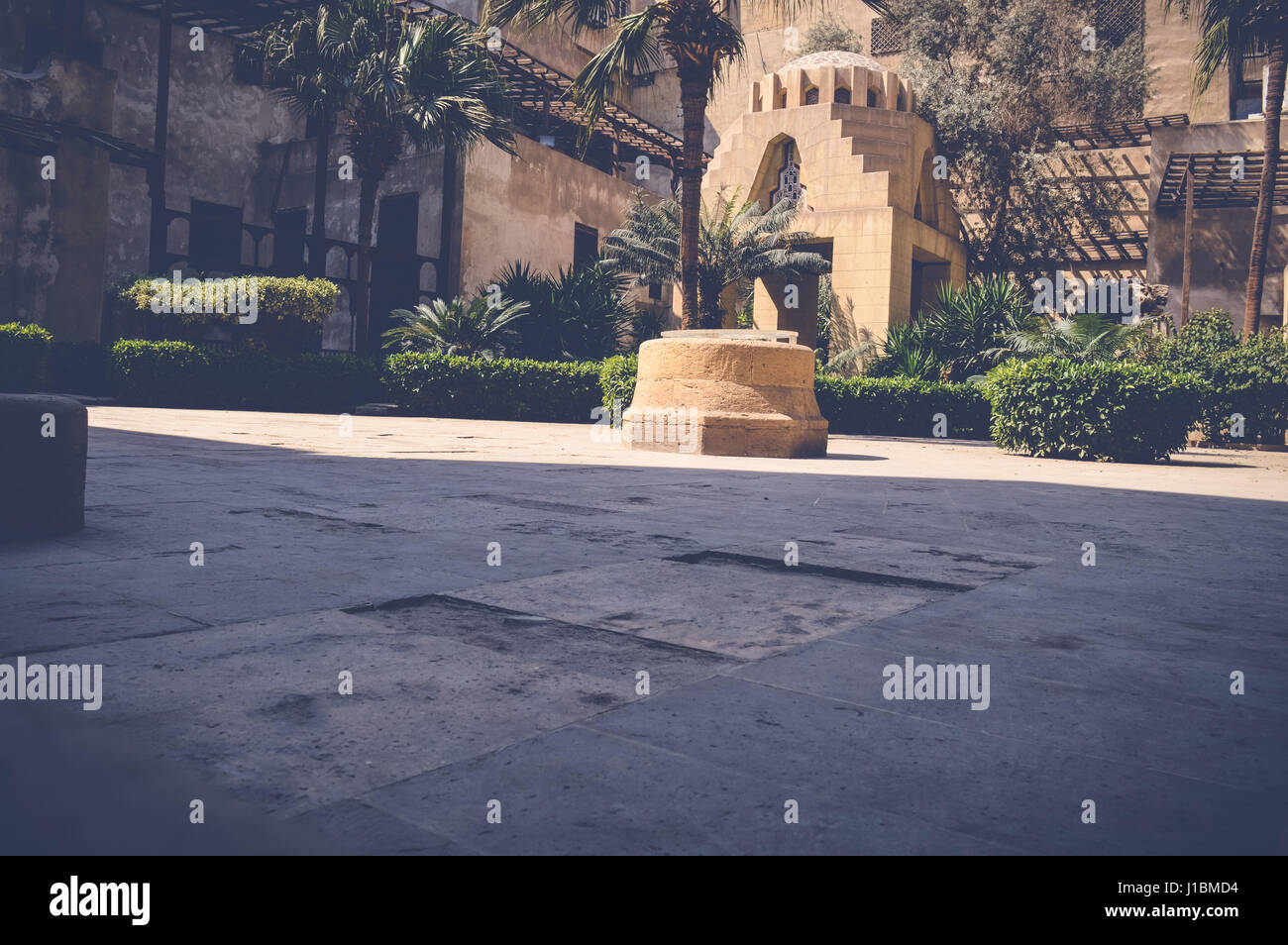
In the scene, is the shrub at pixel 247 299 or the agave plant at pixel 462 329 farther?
the agave plant at pixel 462 329

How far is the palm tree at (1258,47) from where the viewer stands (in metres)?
22.1

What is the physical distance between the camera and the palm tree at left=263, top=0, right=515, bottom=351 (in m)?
20.1

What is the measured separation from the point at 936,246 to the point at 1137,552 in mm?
24565

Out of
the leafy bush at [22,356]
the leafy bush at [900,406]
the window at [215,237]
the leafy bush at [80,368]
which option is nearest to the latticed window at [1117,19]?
the leafy bush at [900,406]

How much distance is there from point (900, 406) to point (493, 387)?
857cm

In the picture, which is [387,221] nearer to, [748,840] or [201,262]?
[201,262]

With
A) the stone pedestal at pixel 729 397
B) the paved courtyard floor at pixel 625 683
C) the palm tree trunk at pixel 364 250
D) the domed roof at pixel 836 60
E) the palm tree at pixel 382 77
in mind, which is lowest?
the paved courtyard floor at pixel 625 683

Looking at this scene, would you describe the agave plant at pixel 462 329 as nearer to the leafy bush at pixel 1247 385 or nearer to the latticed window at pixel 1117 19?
the leafy bush at pixel 1247 385

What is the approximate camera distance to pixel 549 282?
78.1 feet

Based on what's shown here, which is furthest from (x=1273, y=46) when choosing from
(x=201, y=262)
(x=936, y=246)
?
(x=201, y=262)

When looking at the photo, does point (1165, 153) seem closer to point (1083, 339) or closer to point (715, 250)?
point (1083, 339)

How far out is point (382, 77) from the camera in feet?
65.2

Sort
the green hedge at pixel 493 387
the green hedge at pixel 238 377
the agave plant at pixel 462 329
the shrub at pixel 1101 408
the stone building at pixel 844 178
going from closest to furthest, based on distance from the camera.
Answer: the shrub at pixel 1101 408 < the green hedge at pixel 238 377 < the green hedge at pixel 493 387 < the agave plant at pixel 462 329 < the stone building at pixel 844 178

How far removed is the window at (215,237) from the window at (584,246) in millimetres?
9099
